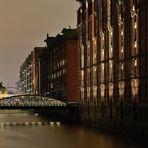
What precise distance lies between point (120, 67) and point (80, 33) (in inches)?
1278

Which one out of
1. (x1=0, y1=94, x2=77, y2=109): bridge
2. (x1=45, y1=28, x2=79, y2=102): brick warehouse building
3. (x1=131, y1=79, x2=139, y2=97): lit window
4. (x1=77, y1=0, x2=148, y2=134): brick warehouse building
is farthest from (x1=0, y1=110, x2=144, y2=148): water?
(x1=45, y1=28, x2=79, y2=102): brick warehouse building

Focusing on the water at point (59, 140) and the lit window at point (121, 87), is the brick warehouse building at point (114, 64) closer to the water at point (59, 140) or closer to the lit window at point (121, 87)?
the lit window at point (121, 87)

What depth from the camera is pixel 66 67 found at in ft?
441

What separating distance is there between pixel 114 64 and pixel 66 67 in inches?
1917

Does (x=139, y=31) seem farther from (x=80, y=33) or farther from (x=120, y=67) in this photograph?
(x=80, y=33)

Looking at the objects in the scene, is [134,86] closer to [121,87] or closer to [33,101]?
[121,87]

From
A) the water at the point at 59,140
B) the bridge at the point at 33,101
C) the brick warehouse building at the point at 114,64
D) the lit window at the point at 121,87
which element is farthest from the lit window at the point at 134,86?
the bridge at the point at 33,101

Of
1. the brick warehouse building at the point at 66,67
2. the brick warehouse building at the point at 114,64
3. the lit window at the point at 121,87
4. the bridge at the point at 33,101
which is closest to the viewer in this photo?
the brick warehouse building at the point at 114,64

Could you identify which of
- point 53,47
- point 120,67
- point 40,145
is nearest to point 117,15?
point 120,67

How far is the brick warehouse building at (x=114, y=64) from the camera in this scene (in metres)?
72.2

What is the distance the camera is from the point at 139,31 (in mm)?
72812

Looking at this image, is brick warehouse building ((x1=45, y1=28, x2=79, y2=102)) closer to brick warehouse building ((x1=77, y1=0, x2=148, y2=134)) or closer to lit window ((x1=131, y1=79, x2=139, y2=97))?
brick warehouse building ((x1=77, y1=0, x2=148, y2=134))

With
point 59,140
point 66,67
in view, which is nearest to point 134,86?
point 59,140

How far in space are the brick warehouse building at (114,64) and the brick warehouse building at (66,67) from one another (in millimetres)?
20507
